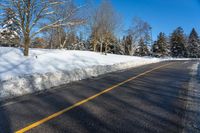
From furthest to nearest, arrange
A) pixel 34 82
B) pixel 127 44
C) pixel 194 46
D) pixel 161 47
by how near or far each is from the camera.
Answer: pixel 194 46 → pixel 161 47 → pixel 127 44 → pixel 34 82

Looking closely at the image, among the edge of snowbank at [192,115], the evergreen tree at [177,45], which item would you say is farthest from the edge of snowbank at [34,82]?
→ the evergreen tree at [177,45]

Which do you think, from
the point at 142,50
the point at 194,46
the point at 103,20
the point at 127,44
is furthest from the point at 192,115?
the point at 194,46

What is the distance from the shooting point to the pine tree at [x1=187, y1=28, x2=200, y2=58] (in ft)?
224

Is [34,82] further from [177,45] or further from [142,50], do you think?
[177,45]

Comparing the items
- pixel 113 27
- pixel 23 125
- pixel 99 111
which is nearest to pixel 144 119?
pixel 99 111

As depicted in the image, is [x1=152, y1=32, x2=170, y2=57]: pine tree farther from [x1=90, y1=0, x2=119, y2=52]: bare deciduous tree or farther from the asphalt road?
the asphalt road

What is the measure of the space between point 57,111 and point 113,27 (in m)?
31.3

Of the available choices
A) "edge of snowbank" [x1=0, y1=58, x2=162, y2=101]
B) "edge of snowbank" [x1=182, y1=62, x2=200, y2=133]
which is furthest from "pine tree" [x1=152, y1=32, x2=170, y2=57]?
"edge of snowbank" [x1=182, y1=62, x2=200, y2=133]

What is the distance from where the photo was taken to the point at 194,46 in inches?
2699

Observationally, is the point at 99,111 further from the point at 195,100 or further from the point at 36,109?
the point at 195,100

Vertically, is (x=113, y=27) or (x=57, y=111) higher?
(x=113, y=27)

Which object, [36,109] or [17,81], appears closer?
[36,109]

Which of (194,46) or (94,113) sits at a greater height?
(194,46)

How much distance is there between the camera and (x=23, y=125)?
13.0 ft
